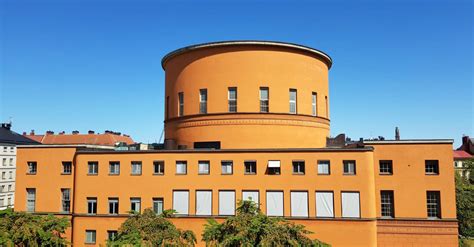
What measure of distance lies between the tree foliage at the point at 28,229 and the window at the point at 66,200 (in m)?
4.11

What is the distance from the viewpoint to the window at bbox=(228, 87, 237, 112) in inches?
1110

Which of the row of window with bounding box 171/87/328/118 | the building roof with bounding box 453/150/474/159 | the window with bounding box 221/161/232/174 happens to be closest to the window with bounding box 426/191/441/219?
the row of window with bounding box 171/87/328/118

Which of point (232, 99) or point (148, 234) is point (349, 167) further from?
point (148, 234)

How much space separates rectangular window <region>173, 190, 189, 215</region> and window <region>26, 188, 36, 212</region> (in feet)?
38.1

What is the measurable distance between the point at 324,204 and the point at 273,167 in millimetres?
4174

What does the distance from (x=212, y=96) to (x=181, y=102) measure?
10.7 feet

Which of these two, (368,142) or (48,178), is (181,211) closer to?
(48,178)

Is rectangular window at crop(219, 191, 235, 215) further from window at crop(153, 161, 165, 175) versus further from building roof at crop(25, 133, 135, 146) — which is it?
building roof at crop(25, 133, 135, 146)

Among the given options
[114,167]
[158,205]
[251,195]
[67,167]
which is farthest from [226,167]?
[67,167]

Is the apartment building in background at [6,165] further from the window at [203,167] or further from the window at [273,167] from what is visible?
the window at [273,167]

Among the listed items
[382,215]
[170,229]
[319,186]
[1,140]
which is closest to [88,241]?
[170,229]

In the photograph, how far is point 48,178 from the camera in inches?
1093

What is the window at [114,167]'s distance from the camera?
26.5 metres

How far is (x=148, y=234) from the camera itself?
18109mm
